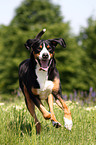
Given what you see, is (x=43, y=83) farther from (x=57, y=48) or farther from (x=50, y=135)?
(x=57, y=48)

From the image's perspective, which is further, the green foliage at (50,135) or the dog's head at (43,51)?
the dog's head at (43,51)

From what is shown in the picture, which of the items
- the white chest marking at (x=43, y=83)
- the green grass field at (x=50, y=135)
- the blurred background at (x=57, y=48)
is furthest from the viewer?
the blurred background at (x=57, y=48)

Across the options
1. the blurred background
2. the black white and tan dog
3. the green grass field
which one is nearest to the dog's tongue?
the black white and tan dog

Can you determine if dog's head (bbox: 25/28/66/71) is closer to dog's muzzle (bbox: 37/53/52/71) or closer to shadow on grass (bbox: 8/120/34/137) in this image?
dog's muzzle (bbox: 37/53/52/71)

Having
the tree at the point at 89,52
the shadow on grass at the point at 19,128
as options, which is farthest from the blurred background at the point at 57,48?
the shadow on grass at the point at 19,128

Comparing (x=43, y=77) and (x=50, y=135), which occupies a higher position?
(x=43, y=77)

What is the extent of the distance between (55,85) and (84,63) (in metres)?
19.4

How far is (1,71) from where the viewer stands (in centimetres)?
2389

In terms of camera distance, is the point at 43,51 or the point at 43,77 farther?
the point at 43,77

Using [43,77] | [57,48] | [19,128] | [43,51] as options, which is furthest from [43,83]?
[57,48]

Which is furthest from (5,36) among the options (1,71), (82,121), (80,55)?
(82,121)

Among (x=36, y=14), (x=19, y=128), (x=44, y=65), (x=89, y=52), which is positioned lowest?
(x=89, y=52)

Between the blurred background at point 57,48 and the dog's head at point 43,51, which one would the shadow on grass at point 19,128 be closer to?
the dog's head at point 43,51

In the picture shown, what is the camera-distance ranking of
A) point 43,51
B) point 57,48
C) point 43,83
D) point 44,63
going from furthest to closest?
point 57,48
point 43,83
point 44,63
point 43,51
